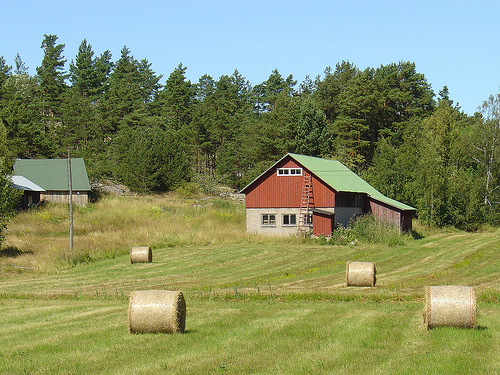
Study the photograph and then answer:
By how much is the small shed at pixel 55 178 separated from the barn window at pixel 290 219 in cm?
2583

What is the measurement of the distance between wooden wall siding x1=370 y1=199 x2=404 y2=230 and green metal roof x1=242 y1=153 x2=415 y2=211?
528mm

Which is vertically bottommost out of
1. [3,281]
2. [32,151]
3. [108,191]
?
[3,281]

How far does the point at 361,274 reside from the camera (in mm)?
23375

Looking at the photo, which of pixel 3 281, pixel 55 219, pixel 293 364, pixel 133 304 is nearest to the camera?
A: pixel 293 364

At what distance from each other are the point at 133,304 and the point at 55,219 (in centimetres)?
5071

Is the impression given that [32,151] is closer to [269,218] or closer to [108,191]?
[108,191]

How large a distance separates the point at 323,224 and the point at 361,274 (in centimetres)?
2712

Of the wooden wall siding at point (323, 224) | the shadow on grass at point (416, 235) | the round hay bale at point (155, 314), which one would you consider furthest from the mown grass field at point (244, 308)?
the shadow on grass at point (416, 235)

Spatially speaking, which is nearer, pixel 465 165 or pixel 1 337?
pixel 1 337

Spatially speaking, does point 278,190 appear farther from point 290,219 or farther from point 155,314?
point 155,314

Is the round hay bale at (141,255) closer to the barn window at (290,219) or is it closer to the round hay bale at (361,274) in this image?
the round hay bale at (361,274)

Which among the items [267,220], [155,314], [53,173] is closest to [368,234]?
[267,220]

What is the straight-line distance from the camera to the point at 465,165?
76.2 metres

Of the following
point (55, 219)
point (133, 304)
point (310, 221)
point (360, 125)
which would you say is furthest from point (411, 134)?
point (133, 304)
